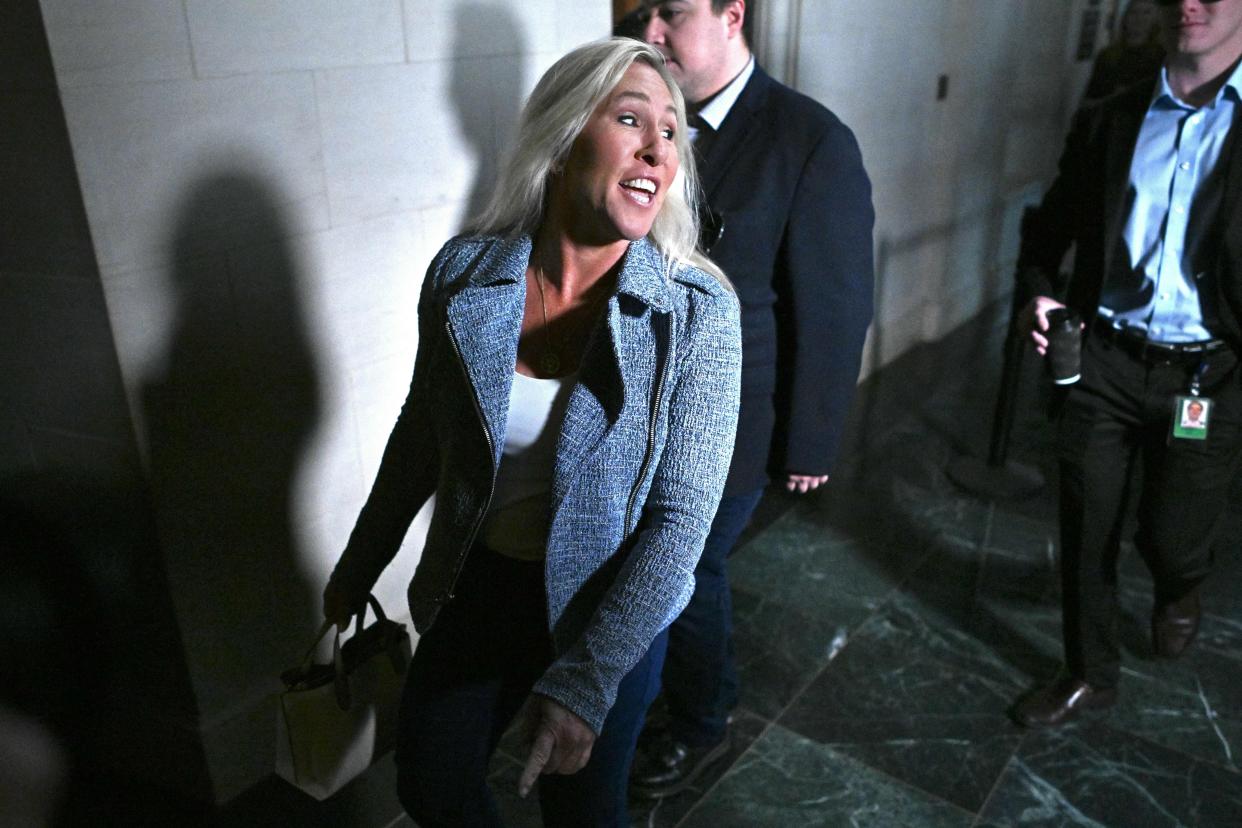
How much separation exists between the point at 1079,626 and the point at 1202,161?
1.23 metres

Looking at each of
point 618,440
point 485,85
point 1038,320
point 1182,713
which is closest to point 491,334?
point 618,440

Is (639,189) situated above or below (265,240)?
above

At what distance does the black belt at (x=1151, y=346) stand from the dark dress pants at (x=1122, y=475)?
0.01 meters

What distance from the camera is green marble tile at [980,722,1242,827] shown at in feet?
8.20

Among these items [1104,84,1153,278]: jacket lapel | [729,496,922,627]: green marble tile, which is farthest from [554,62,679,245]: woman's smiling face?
[729,496,922,627]: green marble tile

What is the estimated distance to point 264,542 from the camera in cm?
249

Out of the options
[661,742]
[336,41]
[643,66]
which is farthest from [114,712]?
[643,66]

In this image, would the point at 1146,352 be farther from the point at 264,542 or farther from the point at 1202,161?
the point at 264,542

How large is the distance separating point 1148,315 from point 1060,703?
1075 millimetres

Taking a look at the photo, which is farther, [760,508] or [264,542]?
[760,508]

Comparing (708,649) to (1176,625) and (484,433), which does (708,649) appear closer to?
(484,433)

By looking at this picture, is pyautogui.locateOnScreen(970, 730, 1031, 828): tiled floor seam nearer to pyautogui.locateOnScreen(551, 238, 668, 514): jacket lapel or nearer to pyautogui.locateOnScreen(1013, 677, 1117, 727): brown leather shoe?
pyautogui.locateOnScreen(1013, 677, 1117, 727): brown leather shoe

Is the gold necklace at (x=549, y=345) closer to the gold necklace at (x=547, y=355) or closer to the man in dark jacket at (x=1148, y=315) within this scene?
the gold necklace at (x=547, y=355)

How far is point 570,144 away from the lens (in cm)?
163
